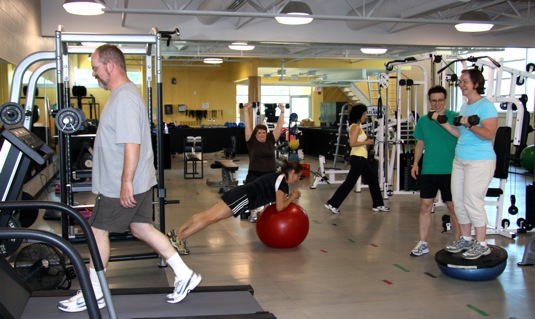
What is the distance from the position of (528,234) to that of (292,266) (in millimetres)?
A: 2679

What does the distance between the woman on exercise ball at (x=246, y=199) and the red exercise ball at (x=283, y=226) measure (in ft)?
0.33

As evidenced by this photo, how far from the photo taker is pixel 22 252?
11.9ft

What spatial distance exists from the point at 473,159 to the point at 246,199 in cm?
181

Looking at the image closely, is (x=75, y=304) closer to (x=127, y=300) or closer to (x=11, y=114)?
(x=127, y=300)

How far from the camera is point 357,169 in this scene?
6.85 m

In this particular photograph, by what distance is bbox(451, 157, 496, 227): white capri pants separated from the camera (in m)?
3.97

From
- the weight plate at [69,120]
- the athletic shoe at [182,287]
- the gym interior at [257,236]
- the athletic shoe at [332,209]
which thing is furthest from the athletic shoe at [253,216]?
the athletic shoe at [182,287]

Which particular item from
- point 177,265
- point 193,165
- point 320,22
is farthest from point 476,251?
point 193,165

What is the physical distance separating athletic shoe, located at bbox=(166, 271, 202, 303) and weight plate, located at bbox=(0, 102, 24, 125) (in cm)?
165

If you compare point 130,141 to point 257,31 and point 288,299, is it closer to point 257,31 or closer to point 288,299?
point 288,299

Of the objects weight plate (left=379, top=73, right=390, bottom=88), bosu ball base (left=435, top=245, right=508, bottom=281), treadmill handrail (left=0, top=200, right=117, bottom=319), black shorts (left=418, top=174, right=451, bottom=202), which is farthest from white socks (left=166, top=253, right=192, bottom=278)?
weight plate (left=379, top=73, right=390, bottom=88)

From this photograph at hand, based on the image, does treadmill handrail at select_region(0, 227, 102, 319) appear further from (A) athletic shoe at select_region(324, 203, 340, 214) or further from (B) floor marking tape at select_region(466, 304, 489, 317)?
(A) athletic shoe at select_region(324, 203, 340, 214)

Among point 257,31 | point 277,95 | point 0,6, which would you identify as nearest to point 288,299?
point 0,6

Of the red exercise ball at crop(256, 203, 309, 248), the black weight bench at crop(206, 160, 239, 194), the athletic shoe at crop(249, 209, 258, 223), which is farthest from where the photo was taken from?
the black weight bench at crop(206, 160, 239, 194)
